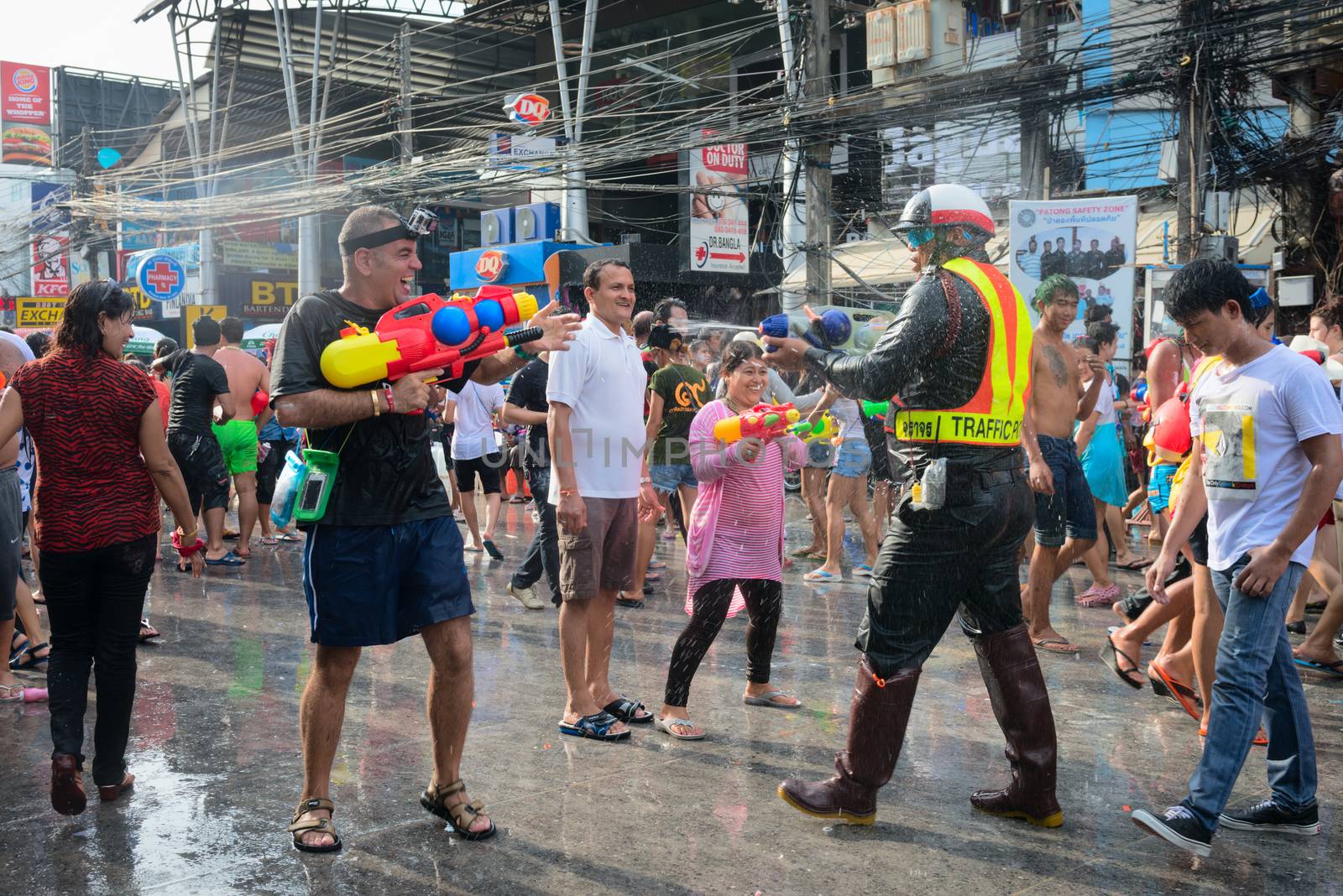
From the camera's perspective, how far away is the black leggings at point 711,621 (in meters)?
5.20

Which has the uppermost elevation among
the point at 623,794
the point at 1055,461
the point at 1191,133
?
the point at 1191,133

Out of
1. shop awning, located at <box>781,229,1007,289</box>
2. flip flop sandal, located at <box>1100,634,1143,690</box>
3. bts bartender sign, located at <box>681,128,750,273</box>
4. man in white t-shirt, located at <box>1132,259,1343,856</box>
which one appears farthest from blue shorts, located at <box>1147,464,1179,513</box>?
bts bartender sign, located at <box>681,128,750,273</box>

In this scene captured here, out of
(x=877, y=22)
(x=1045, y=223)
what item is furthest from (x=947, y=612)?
(x=877, y=22)

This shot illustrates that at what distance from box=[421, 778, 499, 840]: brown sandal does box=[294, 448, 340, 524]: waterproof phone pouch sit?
3.31 feet

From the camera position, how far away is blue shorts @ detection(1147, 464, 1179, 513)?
7562 mm

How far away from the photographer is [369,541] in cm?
384

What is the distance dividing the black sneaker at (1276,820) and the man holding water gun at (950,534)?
2.01ft

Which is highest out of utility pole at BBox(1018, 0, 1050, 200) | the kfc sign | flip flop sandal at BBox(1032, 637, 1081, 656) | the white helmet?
utility pole at BBox(1018, 0, 1050, 200)

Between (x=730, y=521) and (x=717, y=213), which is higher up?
(x=717, y=213)

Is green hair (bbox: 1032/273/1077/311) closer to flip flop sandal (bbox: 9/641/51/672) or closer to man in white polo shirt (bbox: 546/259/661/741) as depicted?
man in white polo shirt (bbox: 546/259/661/741)

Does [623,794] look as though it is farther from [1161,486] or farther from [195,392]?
[195,392]

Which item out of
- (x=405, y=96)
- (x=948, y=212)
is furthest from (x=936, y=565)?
(x=405, y=96)

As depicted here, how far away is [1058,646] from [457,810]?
411 cm

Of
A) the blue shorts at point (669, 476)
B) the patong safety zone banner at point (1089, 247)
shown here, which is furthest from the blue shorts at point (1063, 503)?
the patong safety zone banner at point (1089, 247)
